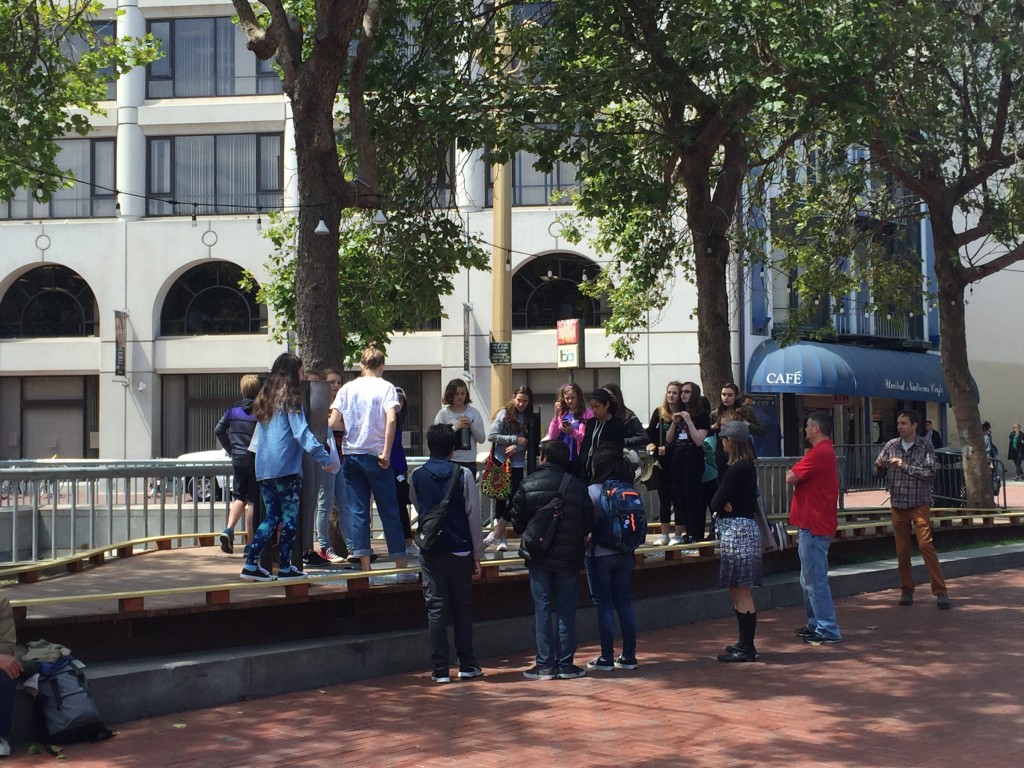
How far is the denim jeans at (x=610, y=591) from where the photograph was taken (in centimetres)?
962

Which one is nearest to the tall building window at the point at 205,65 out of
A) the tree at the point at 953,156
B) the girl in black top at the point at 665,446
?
the tree at the point at 953,156

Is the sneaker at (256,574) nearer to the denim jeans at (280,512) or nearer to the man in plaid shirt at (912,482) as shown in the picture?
the denim jeans at (280,512)

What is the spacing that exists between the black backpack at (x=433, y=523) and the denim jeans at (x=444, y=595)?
104 millimetres

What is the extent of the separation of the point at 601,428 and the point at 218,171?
23706 mm

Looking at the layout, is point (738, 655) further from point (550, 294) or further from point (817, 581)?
point (550, 294)

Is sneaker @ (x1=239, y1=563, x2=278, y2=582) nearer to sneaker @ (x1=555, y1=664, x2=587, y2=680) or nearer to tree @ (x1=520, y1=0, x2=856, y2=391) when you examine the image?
sneaker @ (x1=555, y1=664, x2=587, y2=680)

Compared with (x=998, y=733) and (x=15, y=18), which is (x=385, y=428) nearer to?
(x=998, y=733)

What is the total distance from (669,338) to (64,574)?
21748 mm

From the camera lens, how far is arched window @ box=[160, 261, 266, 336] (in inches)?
1294

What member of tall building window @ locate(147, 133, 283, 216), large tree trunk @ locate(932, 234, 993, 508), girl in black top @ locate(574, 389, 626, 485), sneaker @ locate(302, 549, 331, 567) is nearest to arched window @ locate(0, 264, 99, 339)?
tall building window @ locate(147, 133, 283, 216)

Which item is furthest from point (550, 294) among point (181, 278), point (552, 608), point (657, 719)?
point (657, 719)

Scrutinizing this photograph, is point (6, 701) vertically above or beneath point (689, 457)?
beneath

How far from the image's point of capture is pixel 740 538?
32.6 feet

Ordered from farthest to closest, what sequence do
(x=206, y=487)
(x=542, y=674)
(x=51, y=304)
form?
(x=51, y=304) → (x=206, y=487) → (x=542, y=674)
